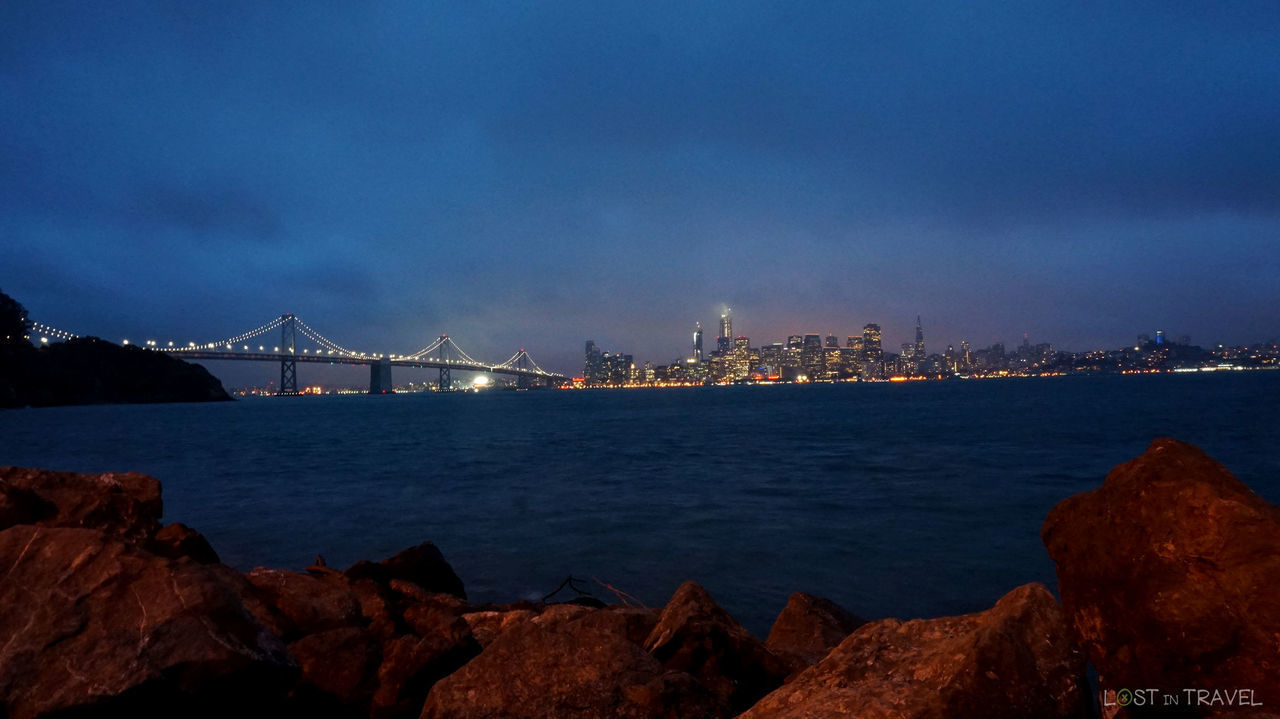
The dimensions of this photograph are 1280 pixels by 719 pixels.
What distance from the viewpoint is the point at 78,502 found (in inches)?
220

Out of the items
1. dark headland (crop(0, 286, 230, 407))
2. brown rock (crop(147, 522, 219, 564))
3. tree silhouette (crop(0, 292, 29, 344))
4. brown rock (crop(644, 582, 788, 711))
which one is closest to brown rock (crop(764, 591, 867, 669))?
brown rock (crop(644, 582, 788, 711))

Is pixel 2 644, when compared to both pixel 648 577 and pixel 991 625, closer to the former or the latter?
pixel 991 625

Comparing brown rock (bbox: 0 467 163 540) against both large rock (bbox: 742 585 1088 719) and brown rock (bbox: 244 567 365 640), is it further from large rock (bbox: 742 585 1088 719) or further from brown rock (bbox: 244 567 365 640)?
large rock (bbox: 742 585 1088 719)

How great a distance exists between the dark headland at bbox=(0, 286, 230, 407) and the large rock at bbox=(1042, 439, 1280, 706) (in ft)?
277

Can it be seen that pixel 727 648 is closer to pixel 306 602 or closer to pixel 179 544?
pixel 306 602

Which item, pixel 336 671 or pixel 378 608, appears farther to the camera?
pixel 378 608

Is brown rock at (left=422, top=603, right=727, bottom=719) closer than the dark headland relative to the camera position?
Yes

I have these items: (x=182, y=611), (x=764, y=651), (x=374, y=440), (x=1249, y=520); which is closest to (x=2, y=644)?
(x=182, y=611)

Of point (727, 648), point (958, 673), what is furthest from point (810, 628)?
point (958, 673)

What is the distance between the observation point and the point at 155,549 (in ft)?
17.9

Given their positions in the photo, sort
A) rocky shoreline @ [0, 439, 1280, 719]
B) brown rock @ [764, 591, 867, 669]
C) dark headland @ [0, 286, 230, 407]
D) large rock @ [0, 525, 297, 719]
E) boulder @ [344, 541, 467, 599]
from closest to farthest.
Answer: rocky shoreline @ [0, 439, 1280, 719] < large rock @ [0, 525, 297, 719] < brown rock @ [764, 591, 867, 669] < boulder @ [344, 541, 467, 599] < dark headland @ [0, 286, 230, 407]

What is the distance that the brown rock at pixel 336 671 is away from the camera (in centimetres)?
383

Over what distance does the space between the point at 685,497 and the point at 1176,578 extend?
13.4m

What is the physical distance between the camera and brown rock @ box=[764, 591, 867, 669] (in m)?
4.55
